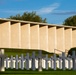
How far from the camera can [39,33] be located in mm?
59094

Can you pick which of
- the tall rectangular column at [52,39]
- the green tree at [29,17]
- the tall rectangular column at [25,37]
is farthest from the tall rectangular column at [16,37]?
the green tree at [29,17]

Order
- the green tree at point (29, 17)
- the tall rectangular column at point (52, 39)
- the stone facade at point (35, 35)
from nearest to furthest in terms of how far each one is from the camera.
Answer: the stone facade at point (35, 35), the tall rectangular column at point (52, 39), the green tree at point (29, 17)

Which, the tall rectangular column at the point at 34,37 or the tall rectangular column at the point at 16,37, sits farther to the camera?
the tall rectangular column at the point at 34,37

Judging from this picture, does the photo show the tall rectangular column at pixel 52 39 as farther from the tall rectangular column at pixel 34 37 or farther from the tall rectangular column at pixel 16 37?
the tall rectangular column at pixel 16 37

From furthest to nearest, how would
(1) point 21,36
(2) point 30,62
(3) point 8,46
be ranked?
1. (1) point 21,36
2. (3) point 8,46
3. (2) point 30,62

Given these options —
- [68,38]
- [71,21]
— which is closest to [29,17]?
[71,21]

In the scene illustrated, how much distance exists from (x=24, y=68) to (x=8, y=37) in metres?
36.3

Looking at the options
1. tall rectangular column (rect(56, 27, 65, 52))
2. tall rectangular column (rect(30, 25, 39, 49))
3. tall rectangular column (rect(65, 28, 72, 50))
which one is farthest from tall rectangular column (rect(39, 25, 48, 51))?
tall rectangular column (rect(65, 28, 72, 50))

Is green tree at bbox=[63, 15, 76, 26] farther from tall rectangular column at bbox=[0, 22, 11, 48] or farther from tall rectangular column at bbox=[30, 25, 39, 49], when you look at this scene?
tall rectangular column at bbox=[0, 22, 11, 48]

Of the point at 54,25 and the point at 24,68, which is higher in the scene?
the point at 54,25

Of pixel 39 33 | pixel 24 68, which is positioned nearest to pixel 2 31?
pixel 39 33

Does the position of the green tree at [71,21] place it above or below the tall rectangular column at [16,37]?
above

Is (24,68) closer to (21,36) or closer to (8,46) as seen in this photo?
(8,46)

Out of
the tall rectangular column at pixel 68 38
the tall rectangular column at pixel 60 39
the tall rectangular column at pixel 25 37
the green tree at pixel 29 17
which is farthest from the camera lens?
the green tree at pixel 29 17
